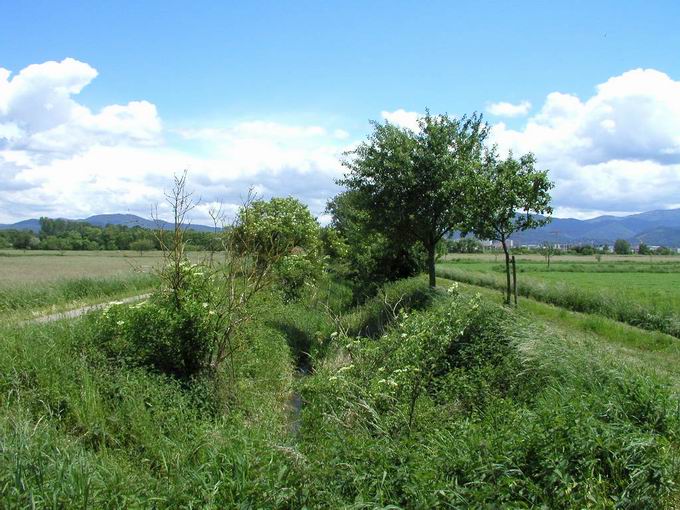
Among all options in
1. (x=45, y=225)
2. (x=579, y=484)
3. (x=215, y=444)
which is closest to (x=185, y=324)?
(x=215, y=444)

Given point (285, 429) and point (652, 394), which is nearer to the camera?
point (652, 394)

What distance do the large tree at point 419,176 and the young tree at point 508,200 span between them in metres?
0.69

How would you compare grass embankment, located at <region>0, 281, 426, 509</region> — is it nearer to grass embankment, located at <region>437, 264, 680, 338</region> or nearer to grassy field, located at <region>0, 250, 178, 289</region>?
grassy field, located at <region>0, 250, 178, 289</region>

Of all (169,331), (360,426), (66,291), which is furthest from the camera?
(66,291)

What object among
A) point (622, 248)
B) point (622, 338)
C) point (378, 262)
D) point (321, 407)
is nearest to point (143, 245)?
point (321, 407)

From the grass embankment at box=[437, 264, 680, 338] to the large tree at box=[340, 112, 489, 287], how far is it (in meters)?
4.40

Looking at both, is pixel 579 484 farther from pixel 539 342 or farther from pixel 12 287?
pixel 12 287

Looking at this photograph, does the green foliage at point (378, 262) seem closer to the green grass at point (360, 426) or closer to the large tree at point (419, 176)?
the large tree at point (419, 176)

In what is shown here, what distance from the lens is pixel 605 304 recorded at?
17.1 metres

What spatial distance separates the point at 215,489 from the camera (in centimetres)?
479

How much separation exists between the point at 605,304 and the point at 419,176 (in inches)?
270

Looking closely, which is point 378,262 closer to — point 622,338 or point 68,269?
point 622,338

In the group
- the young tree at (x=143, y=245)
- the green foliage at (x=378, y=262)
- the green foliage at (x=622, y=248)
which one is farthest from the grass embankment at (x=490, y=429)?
the green foliage at (x=622, y=248)

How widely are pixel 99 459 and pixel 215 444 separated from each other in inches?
62.9
